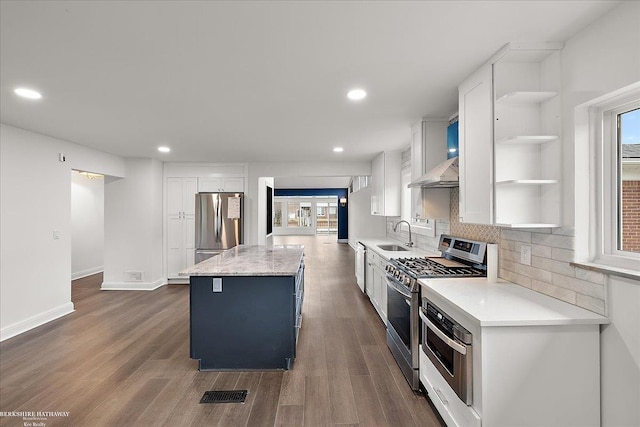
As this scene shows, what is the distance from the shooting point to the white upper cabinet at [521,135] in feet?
6.36

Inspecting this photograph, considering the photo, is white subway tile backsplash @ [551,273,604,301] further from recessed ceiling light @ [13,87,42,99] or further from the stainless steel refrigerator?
the stainless steel refrigerator

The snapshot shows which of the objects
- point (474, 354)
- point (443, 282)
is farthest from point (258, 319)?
point (474, 354)

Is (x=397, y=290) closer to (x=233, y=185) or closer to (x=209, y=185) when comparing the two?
(x=233, y=185)

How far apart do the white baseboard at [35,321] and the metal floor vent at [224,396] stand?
2.83 m

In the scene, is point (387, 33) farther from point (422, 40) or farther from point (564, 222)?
point (564, 222)

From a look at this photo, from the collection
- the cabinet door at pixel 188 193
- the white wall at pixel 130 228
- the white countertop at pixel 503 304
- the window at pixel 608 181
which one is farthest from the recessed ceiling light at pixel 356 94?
the white wall at pixel 130 228

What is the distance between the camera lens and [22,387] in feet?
8.54

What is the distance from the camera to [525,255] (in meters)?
2.27

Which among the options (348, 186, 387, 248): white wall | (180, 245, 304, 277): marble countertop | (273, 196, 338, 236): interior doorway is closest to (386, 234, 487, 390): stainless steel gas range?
(180, 245, 304, 277): marble countertop

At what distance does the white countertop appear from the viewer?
1.62m

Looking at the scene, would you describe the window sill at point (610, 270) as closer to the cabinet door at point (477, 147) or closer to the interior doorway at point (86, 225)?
the cabinet door at point (477, 147)

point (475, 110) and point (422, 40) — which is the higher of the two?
point (422, 40)


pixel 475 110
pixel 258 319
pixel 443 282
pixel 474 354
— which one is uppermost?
pixel 475 110

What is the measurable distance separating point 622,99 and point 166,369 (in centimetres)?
377
